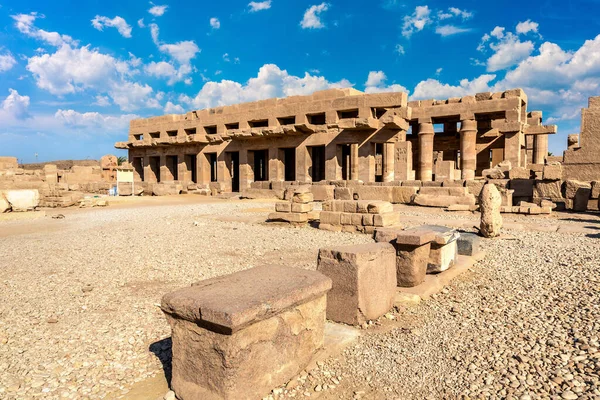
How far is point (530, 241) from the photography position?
7.87 m

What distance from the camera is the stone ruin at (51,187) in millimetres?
14656

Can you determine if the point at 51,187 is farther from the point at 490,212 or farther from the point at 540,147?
the point at 540,147

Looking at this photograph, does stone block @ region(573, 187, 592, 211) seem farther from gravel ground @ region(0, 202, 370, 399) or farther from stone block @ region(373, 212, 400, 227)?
gravel ground @ region(0, 202, 370, 399)

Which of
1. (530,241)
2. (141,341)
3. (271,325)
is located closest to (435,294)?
(271,325)

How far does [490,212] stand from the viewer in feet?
A: 27.0

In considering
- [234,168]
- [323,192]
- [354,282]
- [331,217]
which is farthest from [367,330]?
[234,168]

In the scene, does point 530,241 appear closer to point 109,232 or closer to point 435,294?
point 435,294

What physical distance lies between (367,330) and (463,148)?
1882 cm

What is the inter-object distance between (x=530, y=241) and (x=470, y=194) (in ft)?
22.1

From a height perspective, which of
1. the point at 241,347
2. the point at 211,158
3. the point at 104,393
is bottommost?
the point at 104,393

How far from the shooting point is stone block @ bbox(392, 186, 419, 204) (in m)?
15.4

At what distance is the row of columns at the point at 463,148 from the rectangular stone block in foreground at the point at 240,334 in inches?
759

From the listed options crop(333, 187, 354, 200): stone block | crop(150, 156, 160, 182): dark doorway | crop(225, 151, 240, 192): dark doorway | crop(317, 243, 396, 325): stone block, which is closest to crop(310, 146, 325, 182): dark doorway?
crop(225, 151, 240, 192): dark doorway

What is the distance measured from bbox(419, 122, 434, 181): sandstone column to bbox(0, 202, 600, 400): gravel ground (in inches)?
545
